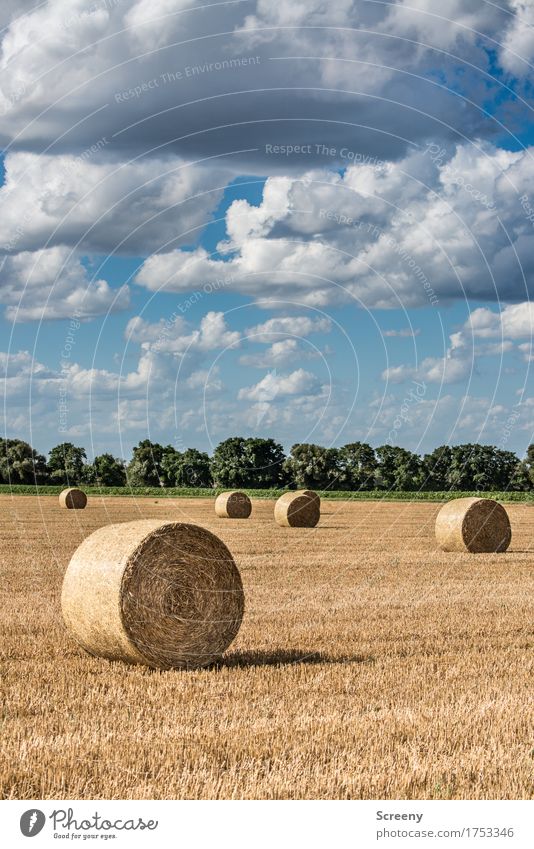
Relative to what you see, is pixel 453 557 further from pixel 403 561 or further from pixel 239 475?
pixel 239 475

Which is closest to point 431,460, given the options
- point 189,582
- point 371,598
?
point 371,598

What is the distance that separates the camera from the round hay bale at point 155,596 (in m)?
11.7

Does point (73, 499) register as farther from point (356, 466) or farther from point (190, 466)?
point (356, 466)

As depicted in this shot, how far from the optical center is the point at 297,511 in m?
39.8

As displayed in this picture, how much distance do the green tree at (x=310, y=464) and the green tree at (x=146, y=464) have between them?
852 cm

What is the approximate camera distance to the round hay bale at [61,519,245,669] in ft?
38.4

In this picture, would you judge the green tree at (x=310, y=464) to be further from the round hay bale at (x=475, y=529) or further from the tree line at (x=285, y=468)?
the round hay bale at (x=475, y=529)

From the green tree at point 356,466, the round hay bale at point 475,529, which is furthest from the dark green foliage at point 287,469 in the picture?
the round hay bale at point 475,529

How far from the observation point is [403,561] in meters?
25.1

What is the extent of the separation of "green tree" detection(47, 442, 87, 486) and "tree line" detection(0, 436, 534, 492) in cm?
9

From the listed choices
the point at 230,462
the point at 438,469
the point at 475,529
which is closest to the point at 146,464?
the point at 230,462

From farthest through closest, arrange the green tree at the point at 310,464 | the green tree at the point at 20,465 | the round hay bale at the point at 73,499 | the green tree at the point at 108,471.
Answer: the green tree at the point at 20,465, the green tree at the point at 108,471, the green tree at the point at 310,464, the round hay bale at the point at 73,499

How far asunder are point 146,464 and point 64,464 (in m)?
26.4
